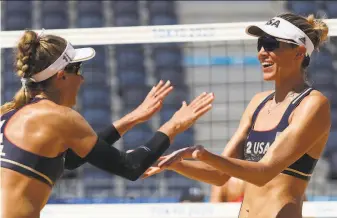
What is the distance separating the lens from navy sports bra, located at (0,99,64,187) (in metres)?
3.31

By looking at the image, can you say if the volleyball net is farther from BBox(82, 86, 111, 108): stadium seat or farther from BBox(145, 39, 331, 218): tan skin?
BBox(145, 39, 331, 218): tan skin

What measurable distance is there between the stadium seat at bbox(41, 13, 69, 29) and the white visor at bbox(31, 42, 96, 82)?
271 inches

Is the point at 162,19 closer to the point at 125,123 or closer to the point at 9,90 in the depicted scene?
the point at 9,90

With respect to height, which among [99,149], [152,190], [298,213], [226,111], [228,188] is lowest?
[152,190]

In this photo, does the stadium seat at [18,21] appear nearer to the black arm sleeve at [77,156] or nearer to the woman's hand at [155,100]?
the black arm sleeve at [77,156]

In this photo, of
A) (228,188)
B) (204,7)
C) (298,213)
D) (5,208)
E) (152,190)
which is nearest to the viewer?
(5,208)

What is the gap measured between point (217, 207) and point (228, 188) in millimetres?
437

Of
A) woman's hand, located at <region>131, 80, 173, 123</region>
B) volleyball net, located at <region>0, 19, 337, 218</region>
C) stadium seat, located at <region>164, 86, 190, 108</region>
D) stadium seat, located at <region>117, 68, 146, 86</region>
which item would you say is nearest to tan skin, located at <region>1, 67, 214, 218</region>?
woman's hand, located at <region>131, 80, 173, 123</region>

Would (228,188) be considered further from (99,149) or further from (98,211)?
(99,149)

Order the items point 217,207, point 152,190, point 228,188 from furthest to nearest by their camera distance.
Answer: point 152,190, point 228,188, point 217,207

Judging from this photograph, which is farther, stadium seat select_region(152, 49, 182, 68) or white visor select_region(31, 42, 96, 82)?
stadium seat select_region(152, 49, 182, 68)

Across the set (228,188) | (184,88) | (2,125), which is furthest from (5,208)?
(184,88)

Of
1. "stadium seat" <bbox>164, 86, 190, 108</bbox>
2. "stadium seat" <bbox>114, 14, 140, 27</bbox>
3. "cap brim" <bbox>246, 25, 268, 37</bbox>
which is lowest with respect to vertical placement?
→ "stadium seat" <bbox>164, 86, 190, 108</bbox>

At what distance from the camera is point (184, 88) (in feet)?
29.4
